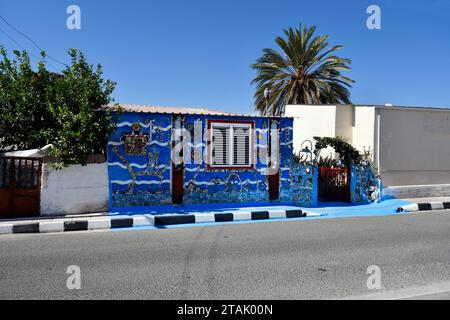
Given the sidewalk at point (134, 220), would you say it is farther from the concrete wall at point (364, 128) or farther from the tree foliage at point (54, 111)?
the concrete wall at point (364, 128)

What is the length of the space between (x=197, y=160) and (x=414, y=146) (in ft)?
28.5

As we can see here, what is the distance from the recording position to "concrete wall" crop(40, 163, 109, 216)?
9664 mm

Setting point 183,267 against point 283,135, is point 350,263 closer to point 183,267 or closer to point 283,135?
point 183,267

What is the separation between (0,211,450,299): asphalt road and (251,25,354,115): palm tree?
1494cm

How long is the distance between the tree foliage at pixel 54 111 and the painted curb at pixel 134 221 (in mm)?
1663

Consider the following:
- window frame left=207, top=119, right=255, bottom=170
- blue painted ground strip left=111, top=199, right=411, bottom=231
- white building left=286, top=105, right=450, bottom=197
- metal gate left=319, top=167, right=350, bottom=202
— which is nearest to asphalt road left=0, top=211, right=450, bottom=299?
blue painted ground strip left=111, top=199, right=411, bottom=231

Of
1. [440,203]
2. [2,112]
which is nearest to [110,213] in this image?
[2,112]

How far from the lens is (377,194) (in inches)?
510

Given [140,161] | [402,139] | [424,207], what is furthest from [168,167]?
[402,139]

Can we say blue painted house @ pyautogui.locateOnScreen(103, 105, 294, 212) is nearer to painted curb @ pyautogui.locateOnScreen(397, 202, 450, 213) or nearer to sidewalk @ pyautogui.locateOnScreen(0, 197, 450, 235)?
sidewalk @ pyautogui.locateOnScreen(0, 197, 450, 235)

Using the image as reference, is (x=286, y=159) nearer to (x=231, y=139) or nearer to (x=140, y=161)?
(x=231, y=139)

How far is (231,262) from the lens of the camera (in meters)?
5.79

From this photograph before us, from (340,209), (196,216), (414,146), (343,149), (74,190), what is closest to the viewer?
(196,216)
